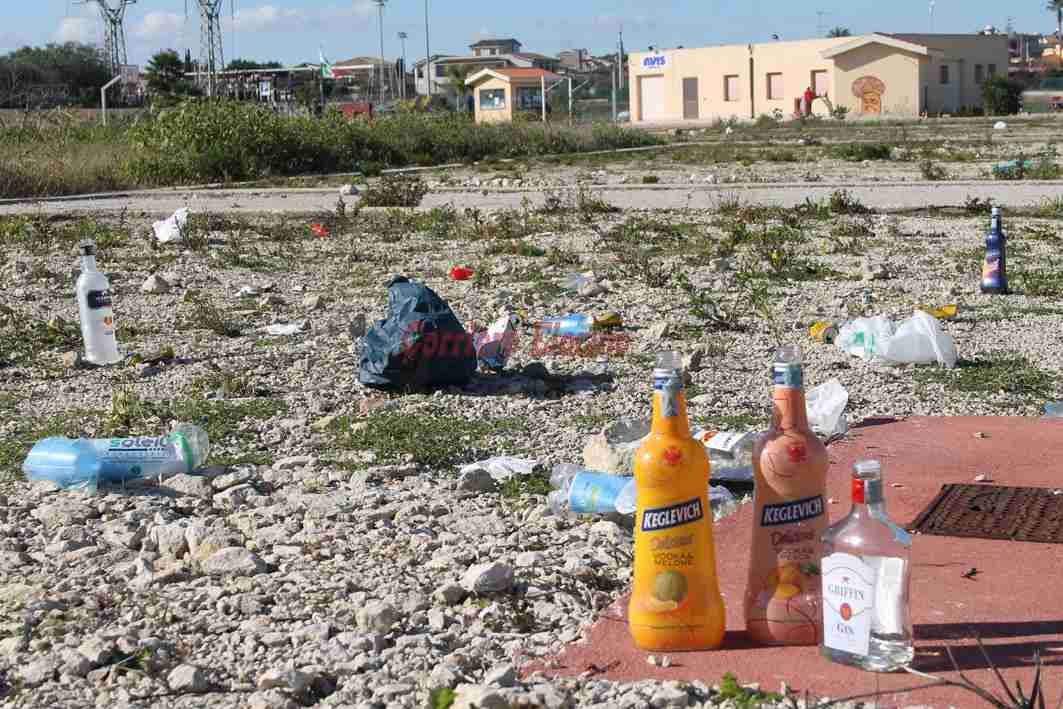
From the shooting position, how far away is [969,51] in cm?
6688

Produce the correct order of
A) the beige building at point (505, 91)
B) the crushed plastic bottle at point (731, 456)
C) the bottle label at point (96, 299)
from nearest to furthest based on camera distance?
the crushed plastic bottle at point (731, 456), the bottle label at point (96, 299), the beige building at point (505, 91)

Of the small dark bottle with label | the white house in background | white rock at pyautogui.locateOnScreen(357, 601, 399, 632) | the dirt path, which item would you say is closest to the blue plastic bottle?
the small dark bottle with label

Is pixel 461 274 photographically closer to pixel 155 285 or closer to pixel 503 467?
pixel 155 285

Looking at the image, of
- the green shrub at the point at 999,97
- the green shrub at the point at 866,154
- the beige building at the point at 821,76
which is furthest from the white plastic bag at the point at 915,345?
the beige building at the point at 821,76

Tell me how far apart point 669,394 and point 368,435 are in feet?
9.19

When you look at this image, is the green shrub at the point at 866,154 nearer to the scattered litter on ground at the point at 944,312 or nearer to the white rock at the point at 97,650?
the scattered litter on ground at the point at 944,312

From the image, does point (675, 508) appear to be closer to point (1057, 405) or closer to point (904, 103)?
point (1057, 405)

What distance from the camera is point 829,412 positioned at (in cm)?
585

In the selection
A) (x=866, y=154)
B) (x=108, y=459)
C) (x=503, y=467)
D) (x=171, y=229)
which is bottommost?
(x=503, y=467)

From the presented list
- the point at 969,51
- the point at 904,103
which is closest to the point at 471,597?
the point at 904,103

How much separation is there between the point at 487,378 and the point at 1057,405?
269 cm

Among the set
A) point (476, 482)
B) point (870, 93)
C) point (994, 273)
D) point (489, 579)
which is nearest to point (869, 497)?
point (489, 579)

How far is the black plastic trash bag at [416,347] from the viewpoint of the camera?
22.0ft

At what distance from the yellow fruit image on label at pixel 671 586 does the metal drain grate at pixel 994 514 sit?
1.34 m
